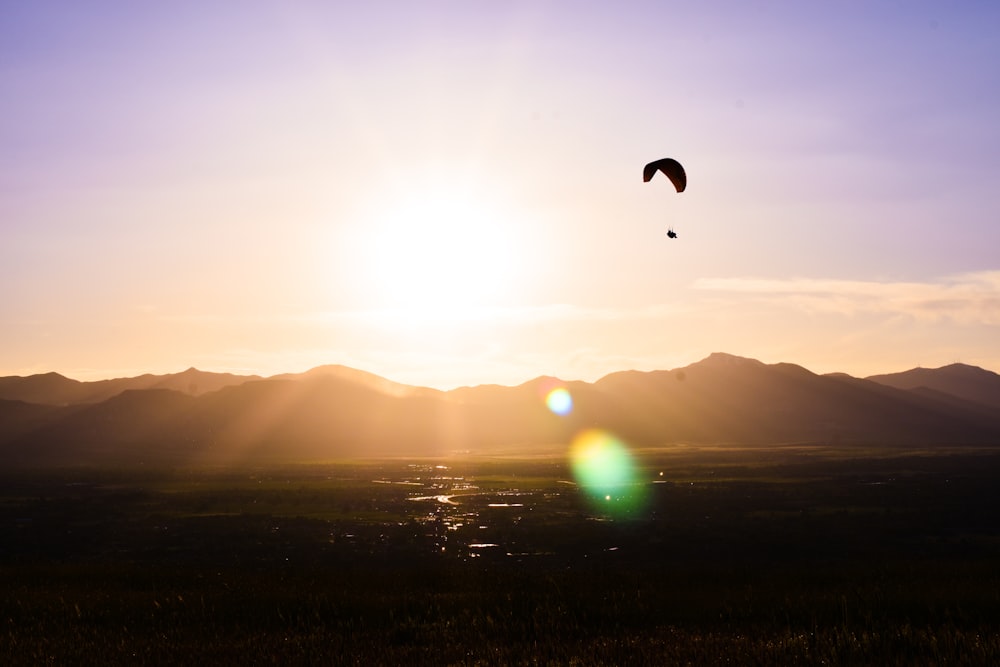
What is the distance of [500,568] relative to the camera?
36.5m

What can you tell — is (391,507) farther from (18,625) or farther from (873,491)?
(18,625)

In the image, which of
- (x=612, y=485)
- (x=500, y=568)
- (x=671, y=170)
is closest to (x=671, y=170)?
(x=671, y=170)

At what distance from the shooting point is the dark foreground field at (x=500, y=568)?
457 inches

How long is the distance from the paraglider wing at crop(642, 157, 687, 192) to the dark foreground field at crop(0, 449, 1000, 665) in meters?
16.1

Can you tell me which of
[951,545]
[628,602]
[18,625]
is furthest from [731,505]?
[18,625]

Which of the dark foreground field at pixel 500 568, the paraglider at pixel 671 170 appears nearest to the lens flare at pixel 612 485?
the dark foreground field at pixel 500 568

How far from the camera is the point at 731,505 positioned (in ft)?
218

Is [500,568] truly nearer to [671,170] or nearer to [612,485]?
[671,170]

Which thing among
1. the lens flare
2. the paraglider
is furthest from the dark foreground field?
the paraglider

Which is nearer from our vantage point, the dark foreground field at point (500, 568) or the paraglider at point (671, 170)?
the dark foreground field at point (500, 568)

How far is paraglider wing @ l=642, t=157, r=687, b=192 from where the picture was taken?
35.6m

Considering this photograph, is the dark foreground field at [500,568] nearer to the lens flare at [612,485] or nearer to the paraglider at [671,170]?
the lens flare at [612,485]

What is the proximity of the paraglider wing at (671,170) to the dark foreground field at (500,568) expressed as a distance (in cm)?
1610

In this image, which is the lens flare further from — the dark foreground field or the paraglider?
the paraglider
